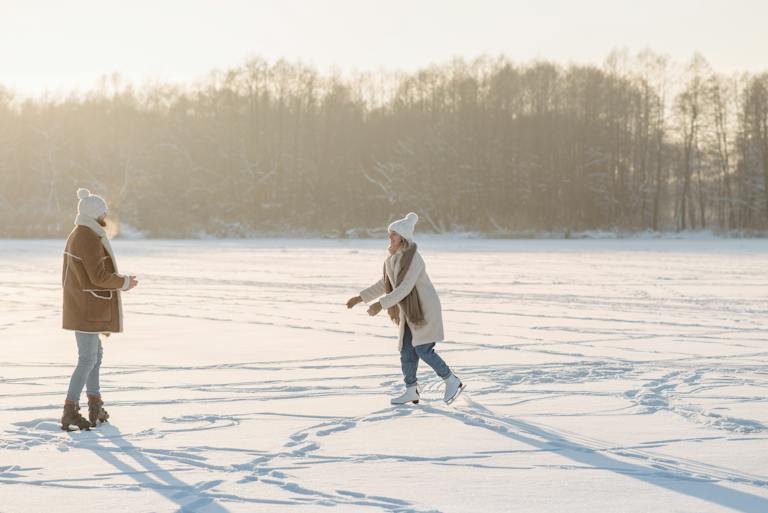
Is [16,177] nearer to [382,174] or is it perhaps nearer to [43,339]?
[382,174]

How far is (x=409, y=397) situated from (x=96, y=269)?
90.7 inches

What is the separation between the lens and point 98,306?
224 inches

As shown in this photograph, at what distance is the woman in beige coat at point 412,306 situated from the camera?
254 inches

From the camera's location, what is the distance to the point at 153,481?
4.54 metres

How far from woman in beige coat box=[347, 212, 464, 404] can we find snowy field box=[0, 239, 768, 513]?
0.73 feet

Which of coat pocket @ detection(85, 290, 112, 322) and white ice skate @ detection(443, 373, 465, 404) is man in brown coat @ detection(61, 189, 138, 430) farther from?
white ice skate @ detection(443, 373, 465, 404)

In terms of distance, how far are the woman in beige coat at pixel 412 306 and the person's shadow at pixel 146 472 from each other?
183 centimetres

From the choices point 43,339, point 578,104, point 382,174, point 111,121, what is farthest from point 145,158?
point 43,339

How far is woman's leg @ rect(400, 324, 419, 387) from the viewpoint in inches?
260

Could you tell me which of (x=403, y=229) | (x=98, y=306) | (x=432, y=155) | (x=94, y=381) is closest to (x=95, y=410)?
(x=94, y=381)

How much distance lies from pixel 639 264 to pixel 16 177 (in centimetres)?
4816

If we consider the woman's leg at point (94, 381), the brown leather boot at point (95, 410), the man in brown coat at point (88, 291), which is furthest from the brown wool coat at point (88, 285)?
the brown leather boot at point (95, 410)

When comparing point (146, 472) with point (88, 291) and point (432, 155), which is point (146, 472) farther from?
point (432, 155)

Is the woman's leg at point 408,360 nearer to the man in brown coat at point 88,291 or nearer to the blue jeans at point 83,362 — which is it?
the man in brown coat at point 88,291
